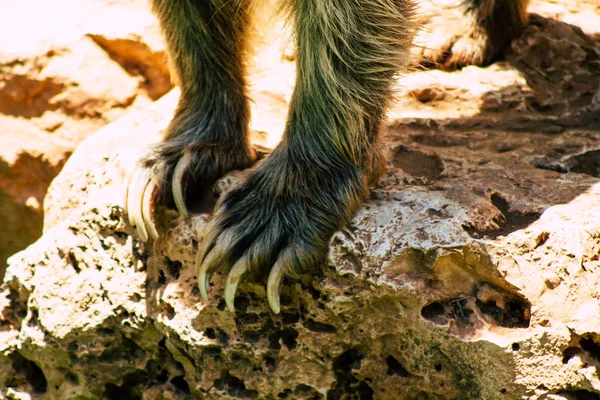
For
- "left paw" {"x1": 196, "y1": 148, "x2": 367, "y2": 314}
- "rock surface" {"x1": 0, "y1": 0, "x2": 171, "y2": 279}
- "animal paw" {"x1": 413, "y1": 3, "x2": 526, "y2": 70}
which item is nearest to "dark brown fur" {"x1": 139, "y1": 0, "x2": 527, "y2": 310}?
"left paw" {"x1": 196, "y1": 148, "x2": 367, "y2": 314}

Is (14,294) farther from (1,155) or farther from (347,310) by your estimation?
(1,155)

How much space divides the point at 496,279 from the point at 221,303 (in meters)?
0.80

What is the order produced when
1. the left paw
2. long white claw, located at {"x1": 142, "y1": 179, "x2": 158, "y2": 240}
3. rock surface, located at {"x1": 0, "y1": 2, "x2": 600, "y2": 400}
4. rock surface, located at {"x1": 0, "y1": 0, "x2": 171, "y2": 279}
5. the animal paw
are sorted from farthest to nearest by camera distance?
rock surface, located at {"x1": 0, "y1": 0, "x2": 171, "y2": 279}, the animal paw, long white claw, located at {"x1": 142, "y1": 179, "x2": 158, "y2": 240}, the left paw, rock surface, located at {"x1": 0, "y1": 2, "x2": 600, "y2": 400}

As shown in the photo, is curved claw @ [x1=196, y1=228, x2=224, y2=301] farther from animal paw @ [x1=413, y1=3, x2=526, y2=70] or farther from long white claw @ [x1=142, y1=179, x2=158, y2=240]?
animal paw @ [x1=413, y1=3, x2=526, y2=70]

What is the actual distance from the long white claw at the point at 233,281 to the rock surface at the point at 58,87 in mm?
2143

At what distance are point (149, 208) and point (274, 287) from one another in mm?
553

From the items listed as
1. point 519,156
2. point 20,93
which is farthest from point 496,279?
point 20,93

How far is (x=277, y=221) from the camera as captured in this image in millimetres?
2193

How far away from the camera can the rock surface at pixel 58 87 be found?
13.5 feet

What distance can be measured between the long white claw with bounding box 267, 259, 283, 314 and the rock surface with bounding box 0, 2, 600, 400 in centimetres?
8

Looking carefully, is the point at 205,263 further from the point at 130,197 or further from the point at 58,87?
the point at 58,87

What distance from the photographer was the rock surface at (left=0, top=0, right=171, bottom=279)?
162 inches

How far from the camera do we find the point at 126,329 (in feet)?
7.88

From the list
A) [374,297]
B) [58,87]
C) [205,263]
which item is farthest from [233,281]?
[58,87]
